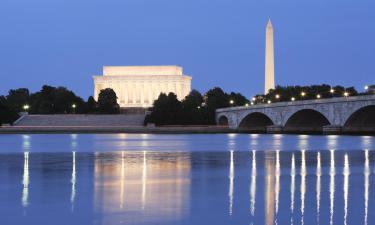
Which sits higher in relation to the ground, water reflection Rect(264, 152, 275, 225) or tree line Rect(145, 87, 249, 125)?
tree line Rect(145, 87, 249, 125)

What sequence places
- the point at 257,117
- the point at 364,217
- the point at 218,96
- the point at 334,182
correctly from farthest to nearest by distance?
the point at 218,96 < the point at 257,117 < the point at 334,182 < the point at 364,217

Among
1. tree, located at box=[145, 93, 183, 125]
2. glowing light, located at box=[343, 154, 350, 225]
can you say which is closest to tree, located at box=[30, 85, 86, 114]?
tree, located at box=[145, 93, 183, 125]

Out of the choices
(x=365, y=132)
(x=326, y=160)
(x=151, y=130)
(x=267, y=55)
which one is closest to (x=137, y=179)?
(x=326, y=160)

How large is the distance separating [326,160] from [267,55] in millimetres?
99032

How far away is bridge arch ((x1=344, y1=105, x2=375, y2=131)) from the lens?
73688mm

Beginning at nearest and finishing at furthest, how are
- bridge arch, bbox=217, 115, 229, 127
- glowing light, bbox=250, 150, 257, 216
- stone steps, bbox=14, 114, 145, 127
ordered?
glowing light, bbox=250, 150, 257, 216 < stone steps, bbox=14, 114, 145, 127 < bridge arch, bbox=217, 115, 229, 127

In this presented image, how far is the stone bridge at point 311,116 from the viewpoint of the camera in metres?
74.3

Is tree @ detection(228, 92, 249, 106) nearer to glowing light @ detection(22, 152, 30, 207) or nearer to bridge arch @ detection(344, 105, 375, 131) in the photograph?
bridge arch @ detection(344, 105, 375, 131)

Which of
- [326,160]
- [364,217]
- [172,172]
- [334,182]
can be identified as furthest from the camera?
[326,160]

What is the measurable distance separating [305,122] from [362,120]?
744 inches

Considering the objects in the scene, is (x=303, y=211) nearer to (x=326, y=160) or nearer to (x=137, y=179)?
(x=137, y=179)

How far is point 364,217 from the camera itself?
13617 millimetres

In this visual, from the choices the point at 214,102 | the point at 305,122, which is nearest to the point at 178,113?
the point at 214,102

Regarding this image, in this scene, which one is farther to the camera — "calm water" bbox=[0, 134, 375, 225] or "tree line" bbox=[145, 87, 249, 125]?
"tree line" bbox=[145, 87, 249, 125]
